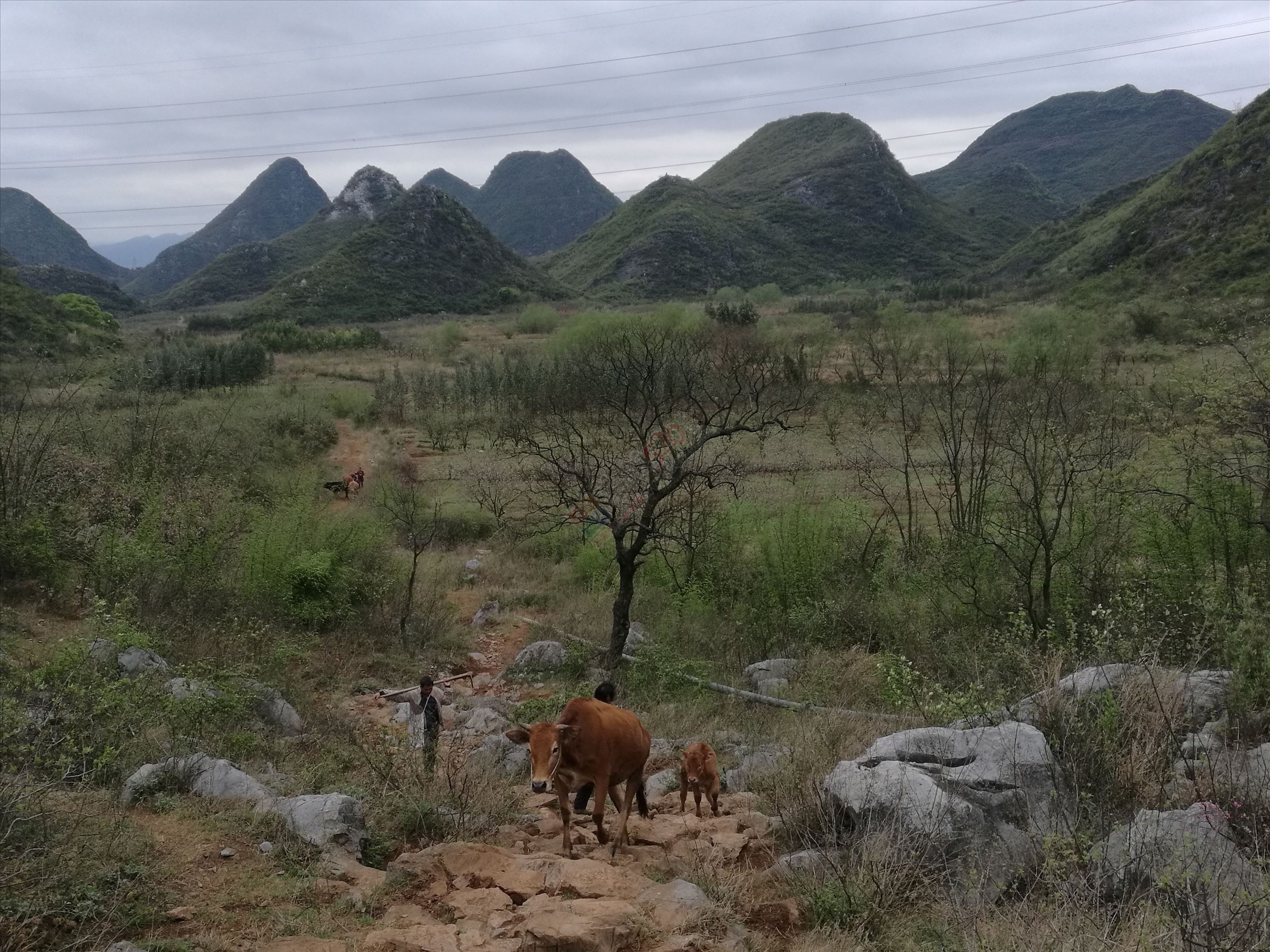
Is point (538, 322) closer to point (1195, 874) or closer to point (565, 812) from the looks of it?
point (565, 812)

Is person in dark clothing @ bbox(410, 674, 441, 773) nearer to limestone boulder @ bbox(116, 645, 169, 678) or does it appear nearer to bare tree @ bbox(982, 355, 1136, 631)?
limestone boulder @ bbox(116, 645, 169, 678)

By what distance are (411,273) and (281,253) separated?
2403 cm

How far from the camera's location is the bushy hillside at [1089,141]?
126 metres

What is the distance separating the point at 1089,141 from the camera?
474ft

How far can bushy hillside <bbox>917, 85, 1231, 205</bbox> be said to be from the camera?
12600 cm

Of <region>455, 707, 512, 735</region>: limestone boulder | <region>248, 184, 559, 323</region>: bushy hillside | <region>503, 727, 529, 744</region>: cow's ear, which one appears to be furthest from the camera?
<region>248, 184, 559, 323</region>: bushy hillside

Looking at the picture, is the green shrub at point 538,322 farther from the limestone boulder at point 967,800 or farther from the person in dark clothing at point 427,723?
the limestone boulder at point 967,800

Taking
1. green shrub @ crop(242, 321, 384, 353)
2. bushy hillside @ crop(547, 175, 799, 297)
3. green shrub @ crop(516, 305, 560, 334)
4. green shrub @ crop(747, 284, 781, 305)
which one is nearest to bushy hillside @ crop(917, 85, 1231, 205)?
bushy hillside @ crop(547, 175, 799, 297)

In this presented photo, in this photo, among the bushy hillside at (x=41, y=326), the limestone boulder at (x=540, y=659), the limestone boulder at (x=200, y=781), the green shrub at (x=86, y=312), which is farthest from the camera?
the green shrub at (x=86, y=312)

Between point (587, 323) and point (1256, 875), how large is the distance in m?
32.9

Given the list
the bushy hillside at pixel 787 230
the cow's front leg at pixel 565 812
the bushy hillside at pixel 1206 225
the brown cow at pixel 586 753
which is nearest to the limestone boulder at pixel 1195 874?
the brown cow at pixel 586 753

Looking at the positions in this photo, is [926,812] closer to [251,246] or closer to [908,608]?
[908,608]

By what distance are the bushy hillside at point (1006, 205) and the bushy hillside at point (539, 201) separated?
210 feet

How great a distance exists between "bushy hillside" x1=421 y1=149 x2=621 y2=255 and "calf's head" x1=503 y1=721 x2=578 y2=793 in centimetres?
14937
